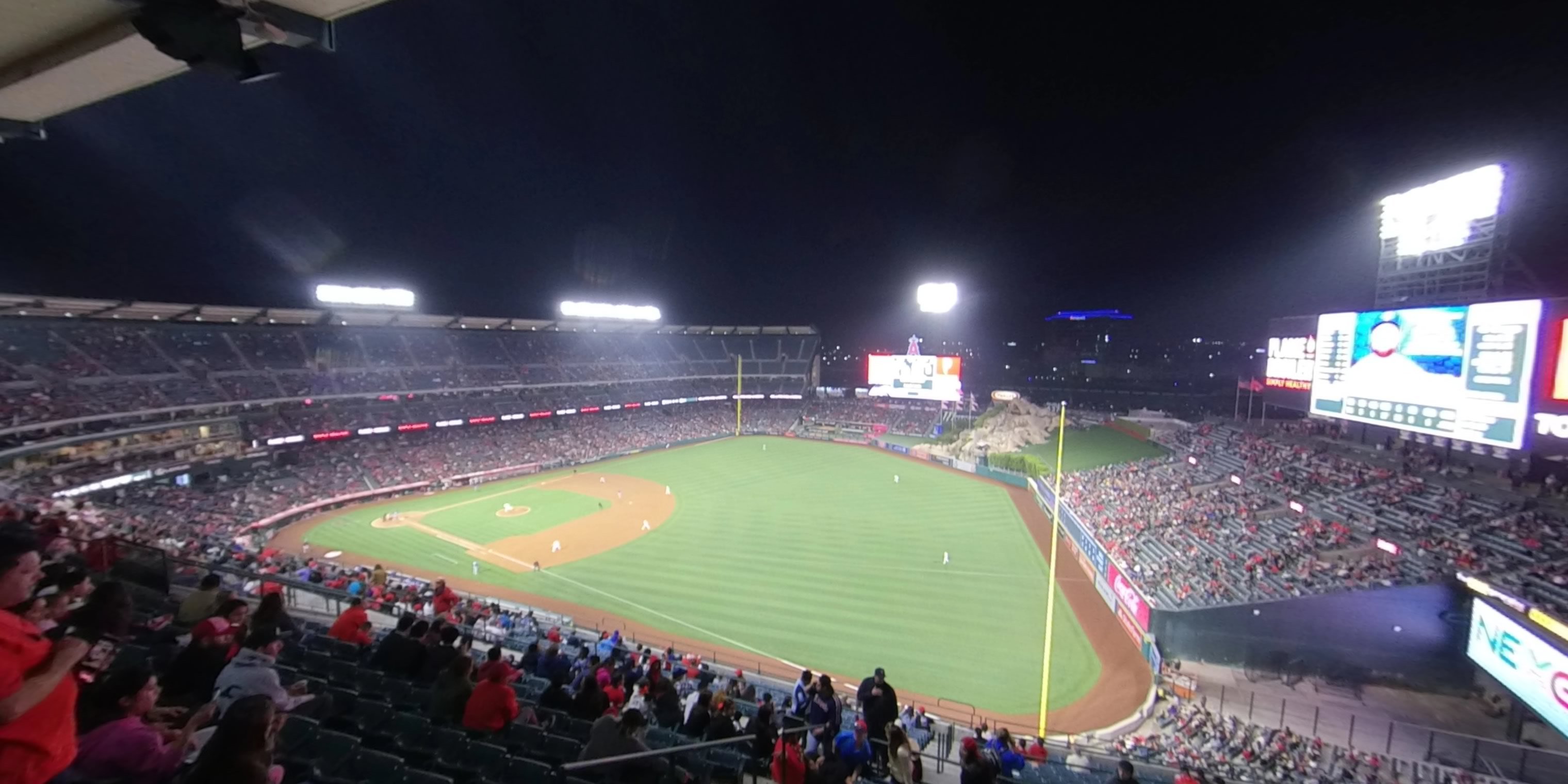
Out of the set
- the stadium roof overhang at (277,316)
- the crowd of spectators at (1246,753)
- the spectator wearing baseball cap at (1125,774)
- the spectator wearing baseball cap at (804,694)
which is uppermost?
the stadium roof overhang at (277,316)

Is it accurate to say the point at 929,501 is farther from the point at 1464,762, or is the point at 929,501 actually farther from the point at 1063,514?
the point at 1464,762

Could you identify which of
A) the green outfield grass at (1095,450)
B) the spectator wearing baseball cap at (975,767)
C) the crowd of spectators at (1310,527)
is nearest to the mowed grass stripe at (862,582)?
the crowd of spectators at (1310,527)

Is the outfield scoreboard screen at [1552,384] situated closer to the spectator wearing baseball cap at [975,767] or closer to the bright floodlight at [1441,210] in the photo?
the bright floodlight at [1441,210]

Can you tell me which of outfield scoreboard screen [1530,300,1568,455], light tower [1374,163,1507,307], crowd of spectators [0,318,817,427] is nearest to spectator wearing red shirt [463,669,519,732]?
outfield scoreboard screen [1530,300,1568,455]

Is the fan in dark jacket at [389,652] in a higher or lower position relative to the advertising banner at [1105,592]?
higher

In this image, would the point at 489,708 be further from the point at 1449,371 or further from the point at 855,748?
the point at 1449,371

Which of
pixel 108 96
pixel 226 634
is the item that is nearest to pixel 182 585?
pixel 226 634

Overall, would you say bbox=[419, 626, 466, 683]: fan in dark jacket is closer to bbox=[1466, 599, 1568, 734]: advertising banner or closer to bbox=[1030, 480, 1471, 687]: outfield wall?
bbox=[1030, 480, 1471, 687]: outfield wall
